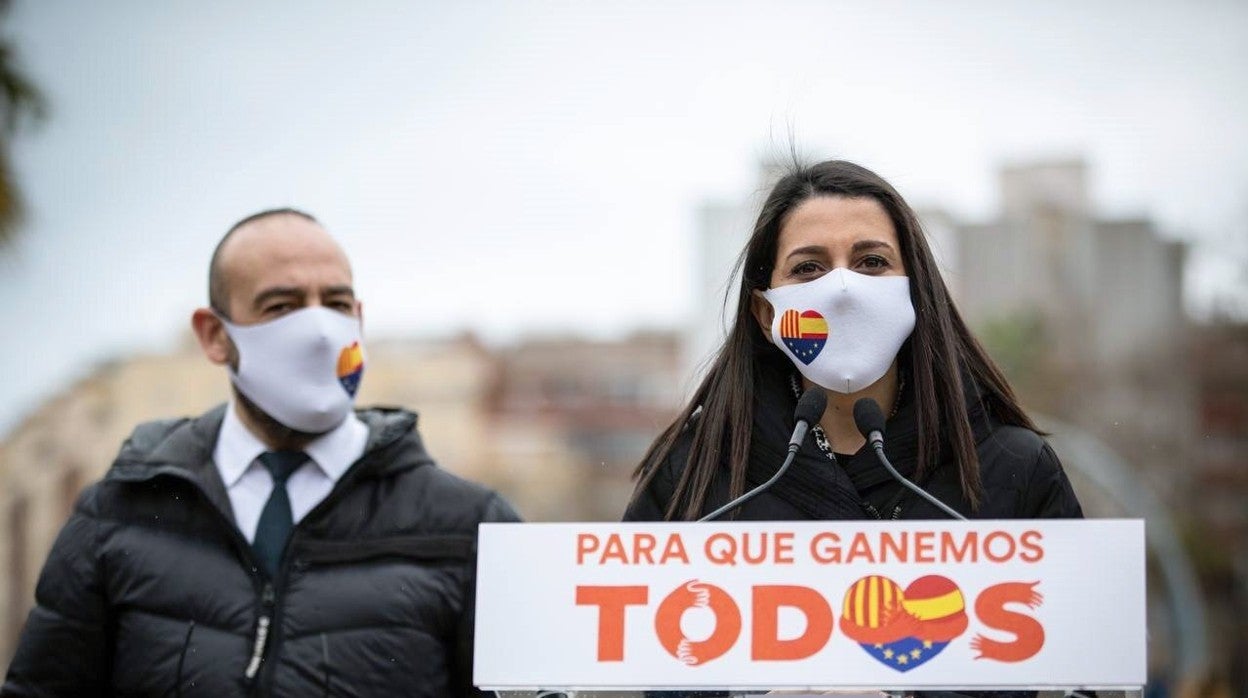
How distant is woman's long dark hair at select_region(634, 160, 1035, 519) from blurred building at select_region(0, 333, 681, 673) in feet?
101

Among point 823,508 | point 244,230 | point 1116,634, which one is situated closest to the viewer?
point 1116,634

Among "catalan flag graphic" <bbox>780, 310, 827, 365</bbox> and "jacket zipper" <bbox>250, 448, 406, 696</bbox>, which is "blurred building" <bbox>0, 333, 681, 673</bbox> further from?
"catalan flag graphic" <bbox>780, 310, 827, 365</bbox>

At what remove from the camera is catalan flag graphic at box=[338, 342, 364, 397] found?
4.70m


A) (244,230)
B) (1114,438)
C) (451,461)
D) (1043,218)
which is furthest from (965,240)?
(244,230)

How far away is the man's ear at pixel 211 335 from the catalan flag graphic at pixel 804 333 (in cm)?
183

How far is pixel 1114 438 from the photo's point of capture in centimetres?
4638

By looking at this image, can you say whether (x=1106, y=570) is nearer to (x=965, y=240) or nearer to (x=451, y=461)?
(x=965, y=240)

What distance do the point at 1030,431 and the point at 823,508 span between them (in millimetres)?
569

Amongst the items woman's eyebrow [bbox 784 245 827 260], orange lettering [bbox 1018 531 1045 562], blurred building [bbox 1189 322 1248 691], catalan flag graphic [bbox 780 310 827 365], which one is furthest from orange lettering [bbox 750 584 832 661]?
blurred building [bbox 1189 322 1248 691]

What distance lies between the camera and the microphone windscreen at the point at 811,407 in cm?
379

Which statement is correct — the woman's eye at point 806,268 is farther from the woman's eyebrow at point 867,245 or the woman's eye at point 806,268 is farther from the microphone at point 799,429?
the microphone at point 799,429

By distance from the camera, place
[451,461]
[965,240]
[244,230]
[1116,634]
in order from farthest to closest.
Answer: [451,461]
[965,240]
[244,230]
[1116,634]

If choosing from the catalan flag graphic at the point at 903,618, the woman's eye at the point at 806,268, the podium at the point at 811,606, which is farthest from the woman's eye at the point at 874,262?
the catalan flag graphic at the point at 903,618

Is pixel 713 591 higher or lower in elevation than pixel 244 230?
lower
